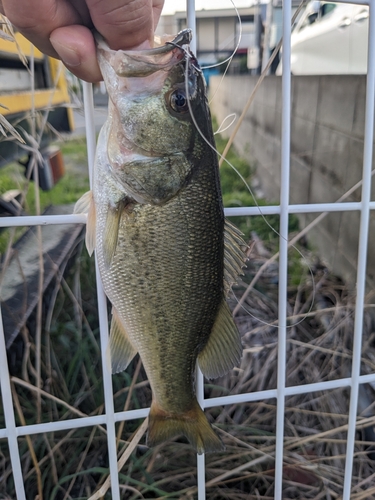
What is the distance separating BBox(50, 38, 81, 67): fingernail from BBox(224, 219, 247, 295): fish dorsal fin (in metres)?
0.46

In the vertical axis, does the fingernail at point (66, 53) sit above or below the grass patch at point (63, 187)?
above

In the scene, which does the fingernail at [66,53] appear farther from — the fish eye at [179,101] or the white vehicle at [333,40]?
the white vehicle at [333,40]

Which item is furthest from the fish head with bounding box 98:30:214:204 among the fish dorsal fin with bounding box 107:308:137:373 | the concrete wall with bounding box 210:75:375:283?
the concrete wall with bounding box 210:75:375:283

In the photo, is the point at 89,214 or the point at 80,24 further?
the point at 89,214

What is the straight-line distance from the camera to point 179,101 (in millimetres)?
900

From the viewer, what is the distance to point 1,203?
85.8 inches

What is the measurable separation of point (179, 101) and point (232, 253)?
1.20 feet

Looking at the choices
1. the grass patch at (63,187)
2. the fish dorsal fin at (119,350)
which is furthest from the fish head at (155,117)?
the grass patch at (63,187)

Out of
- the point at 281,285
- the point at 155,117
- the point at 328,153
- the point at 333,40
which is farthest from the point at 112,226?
the point at 333,40

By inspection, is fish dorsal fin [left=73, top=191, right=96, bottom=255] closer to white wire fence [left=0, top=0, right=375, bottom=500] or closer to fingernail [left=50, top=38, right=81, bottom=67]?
white wire fence [left=0, top=0, right=375, bottom=500]

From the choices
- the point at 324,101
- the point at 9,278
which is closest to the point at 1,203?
the point at 9,278

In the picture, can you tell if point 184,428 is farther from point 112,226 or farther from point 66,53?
point 66,53

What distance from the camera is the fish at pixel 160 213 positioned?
88 cm

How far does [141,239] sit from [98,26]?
0.40 metres
